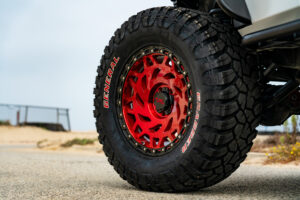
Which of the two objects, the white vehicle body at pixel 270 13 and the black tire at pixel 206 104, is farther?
the black tire at pixel 206 104

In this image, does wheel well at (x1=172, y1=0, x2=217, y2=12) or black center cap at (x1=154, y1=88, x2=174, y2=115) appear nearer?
black center cap at (x1=154, y1=88, x2=174, y2=115)

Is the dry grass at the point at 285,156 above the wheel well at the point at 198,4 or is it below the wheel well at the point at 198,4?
below

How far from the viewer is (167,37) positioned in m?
2.36

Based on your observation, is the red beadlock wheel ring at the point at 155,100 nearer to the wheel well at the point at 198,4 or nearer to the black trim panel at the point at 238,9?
the black trim panel at the point at 238,9

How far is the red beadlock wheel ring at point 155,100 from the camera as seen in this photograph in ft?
7.64

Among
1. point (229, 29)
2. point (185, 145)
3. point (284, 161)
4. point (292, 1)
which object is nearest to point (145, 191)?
point (185, 145)

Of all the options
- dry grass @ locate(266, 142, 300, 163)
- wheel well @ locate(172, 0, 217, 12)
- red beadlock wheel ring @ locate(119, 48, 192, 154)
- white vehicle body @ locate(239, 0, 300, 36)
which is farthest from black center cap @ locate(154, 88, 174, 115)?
dry grass @ locate(266, 142, 300, 163)

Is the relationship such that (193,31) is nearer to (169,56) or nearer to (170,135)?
(169,56)

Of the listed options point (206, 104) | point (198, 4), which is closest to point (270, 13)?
point (206, 104)

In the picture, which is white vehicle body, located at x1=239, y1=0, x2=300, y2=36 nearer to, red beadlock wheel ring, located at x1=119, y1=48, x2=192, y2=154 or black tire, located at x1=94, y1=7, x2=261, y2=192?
black tire, located at x1=94, y1=7, x2=261, y2=192

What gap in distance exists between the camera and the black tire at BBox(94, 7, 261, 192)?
2.09 m

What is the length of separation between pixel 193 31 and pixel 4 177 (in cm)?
227

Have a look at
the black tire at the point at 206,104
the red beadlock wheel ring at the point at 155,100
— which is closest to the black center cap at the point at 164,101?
the red beadlock wheel ring at the point at 155,100

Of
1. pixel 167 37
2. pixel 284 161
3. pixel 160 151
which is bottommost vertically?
pixel 284 161
